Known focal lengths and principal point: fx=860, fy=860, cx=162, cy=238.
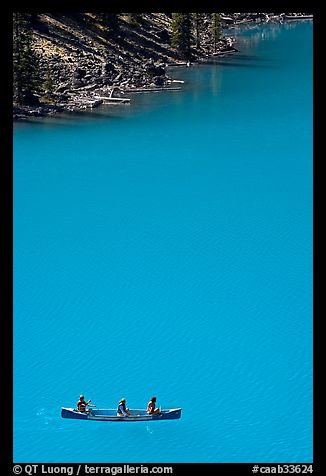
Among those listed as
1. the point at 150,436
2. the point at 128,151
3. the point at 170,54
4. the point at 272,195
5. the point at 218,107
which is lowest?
the point at 150,436

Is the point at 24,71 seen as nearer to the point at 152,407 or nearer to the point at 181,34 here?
the point at 181,34

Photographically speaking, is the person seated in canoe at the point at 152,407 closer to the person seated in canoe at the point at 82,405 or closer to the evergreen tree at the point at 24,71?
the person seated in canoe at the point at 82,405

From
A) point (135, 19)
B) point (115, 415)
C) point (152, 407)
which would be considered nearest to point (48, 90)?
point (135, 19)

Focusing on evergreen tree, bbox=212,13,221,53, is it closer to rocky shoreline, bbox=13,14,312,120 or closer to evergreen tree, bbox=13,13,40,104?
rocky shoreline, bbox=13,14,312,120

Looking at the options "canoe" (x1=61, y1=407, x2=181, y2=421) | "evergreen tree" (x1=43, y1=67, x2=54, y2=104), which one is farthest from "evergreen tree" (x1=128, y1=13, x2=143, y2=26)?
"canoe" (x1=61, y1=407, x2=181, y2=421)

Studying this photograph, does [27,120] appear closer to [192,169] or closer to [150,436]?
[192,169]
